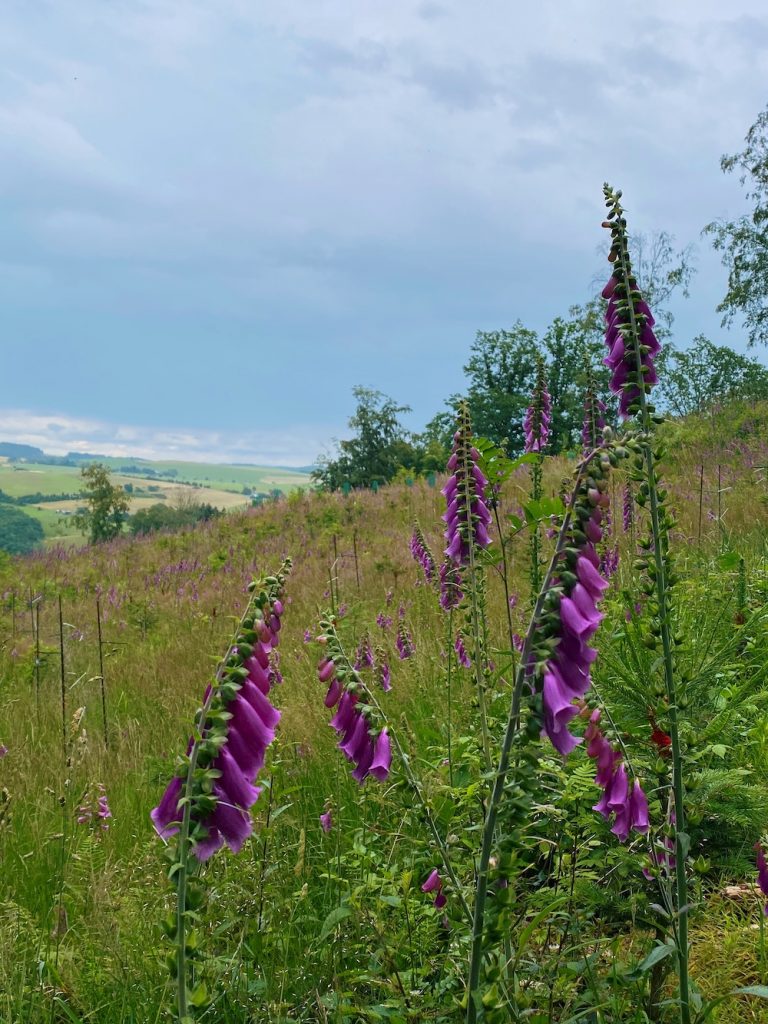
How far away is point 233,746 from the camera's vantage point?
1465 mm

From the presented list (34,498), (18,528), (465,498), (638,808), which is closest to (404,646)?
(465,498)

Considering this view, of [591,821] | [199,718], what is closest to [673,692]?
[591,821]

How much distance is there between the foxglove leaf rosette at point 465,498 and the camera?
8.57 ft

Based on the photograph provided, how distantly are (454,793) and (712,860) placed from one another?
45.0 inches

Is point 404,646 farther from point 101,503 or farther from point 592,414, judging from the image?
point 101,503

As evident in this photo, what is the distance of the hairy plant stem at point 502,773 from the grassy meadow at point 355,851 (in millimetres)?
103

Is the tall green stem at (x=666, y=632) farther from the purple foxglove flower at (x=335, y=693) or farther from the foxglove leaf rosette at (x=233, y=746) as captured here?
the foxglove leaf rosette at (x=233, y=746)

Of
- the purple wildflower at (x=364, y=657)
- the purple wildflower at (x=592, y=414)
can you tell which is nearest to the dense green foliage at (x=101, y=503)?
the purple wildflower at (x=364, y=657)

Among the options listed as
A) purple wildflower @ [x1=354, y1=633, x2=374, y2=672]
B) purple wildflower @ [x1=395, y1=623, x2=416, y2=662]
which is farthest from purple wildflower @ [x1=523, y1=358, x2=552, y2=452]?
purple wildflower @ [x1=354, y1=633, x2=374, y2=672]

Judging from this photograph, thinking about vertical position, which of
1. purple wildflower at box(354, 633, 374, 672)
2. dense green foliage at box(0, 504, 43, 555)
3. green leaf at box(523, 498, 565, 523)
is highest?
green leaf at box(523, 498, 565, 523)

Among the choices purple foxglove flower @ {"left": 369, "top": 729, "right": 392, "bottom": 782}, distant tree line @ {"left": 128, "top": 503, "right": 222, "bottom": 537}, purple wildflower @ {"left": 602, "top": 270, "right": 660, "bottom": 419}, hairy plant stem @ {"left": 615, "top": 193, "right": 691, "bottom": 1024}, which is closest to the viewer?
purple foxglove flower @ {"left": 369, "top": 729, "right": 392, "bottom": 782}

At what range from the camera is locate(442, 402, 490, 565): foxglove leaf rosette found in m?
2.61

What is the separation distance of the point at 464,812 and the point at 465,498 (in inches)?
48.1

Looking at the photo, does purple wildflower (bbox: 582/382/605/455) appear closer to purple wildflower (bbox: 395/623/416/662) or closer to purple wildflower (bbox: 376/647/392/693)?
purple wildflower (bbox: 376/647/392/693)
